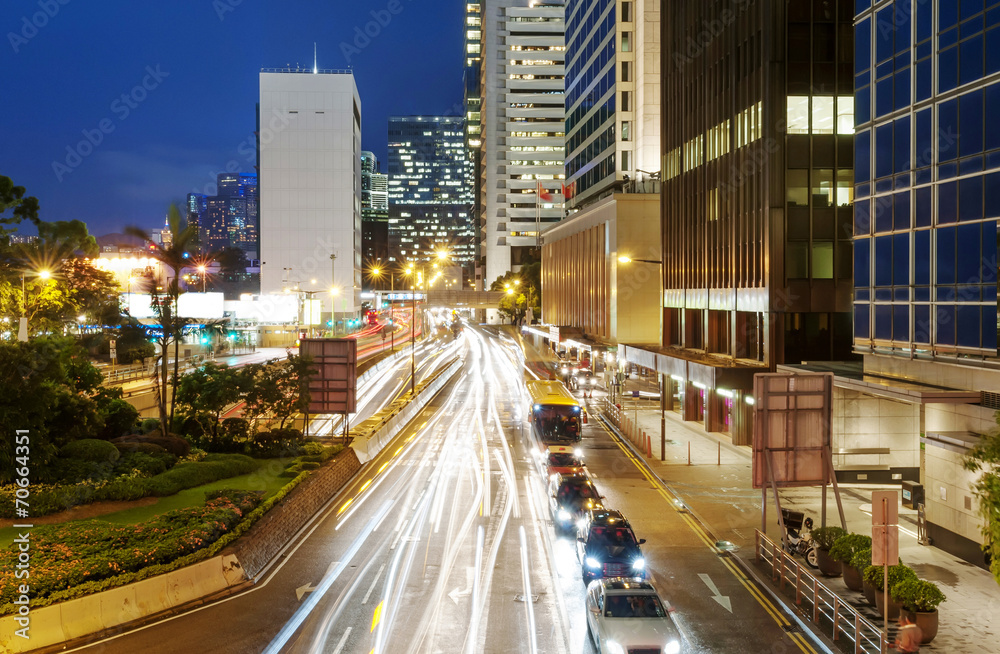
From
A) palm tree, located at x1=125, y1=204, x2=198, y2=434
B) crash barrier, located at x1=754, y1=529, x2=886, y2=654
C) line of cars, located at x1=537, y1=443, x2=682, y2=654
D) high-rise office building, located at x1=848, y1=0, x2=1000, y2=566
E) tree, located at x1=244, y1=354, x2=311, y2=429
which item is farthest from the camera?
tree, located at x1=244, y1=354, x2=311, y2=429

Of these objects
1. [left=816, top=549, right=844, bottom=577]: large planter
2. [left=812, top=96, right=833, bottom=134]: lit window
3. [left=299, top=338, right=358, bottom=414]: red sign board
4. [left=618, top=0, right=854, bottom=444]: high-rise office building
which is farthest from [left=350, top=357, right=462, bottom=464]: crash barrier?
[left=812, top=96, right=833, bottom=134]: lit window

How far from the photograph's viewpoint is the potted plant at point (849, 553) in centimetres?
1739

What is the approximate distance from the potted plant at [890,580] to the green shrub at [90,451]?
72.2ft

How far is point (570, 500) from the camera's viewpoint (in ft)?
75.5

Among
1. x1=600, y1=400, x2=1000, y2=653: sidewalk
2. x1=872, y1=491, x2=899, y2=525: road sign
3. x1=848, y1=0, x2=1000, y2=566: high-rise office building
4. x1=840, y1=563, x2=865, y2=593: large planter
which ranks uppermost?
x1=848, y1=0, x2=1000, y2=566: high-rise office building

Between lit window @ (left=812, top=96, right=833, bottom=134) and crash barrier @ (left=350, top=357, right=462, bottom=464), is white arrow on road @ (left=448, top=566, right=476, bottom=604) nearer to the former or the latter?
crash barrier @ (left=350, top=357, right=462, bottom=464)

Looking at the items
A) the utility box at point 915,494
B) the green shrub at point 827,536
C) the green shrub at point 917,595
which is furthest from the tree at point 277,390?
the green shrub at point 917,595

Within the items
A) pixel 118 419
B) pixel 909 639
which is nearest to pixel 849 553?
pixel 909 639

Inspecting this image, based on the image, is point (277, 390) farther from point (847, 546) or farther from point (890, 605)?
point (890, 605)

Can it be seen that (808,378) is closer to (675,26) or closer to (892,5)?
(892,5)

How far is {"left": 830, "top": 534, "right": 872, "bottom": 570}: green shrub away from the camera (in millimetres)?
17594

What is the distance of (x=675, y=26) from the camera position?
51.0 metres

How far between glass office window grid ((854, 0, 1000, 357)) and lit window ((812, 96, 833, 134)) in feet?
34.7

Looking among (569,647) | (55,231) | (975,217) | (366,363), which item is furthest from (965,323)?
(55,231)
